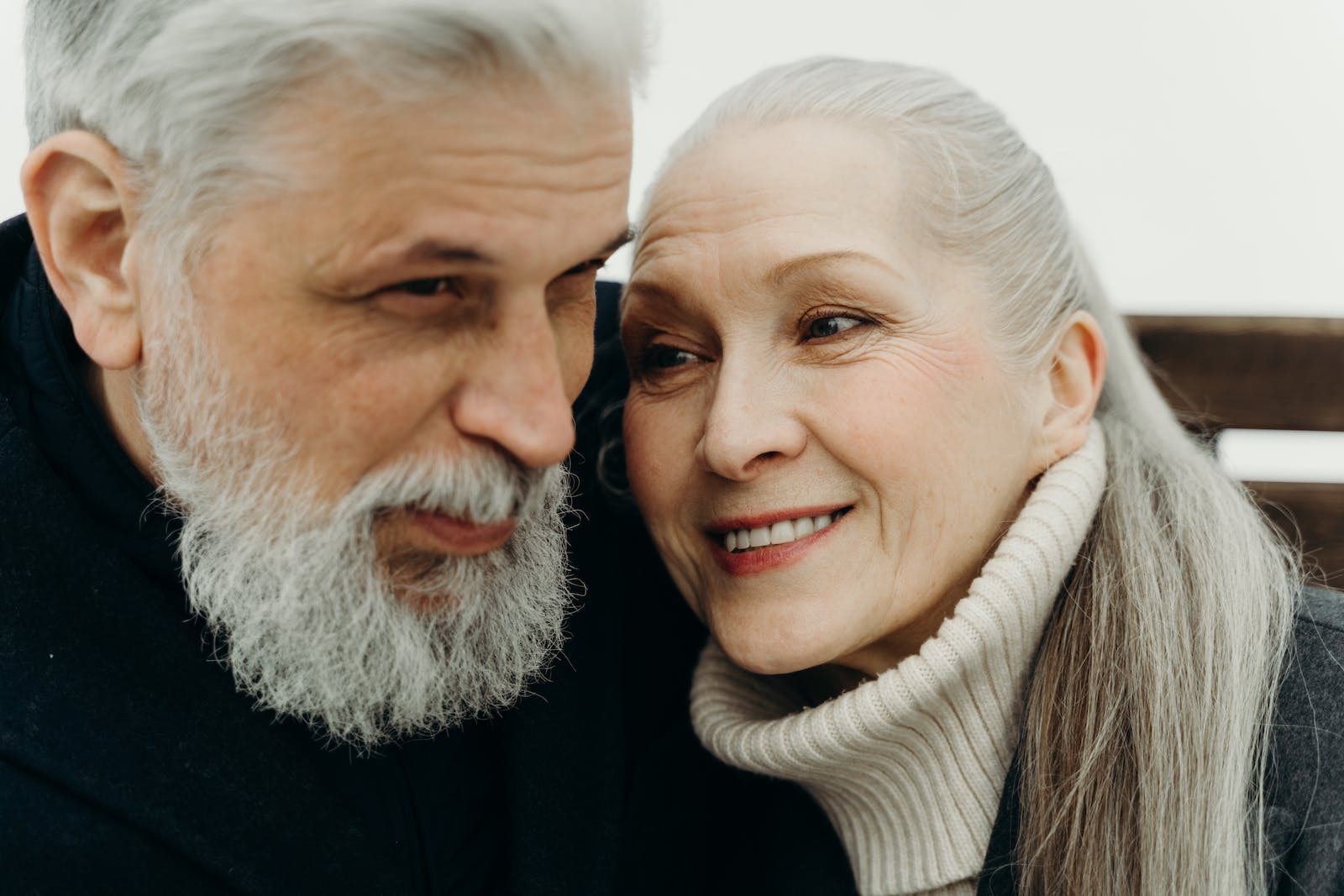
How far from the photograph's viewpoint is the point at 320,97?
1.47m

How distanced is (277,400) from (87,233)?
0.36 metres

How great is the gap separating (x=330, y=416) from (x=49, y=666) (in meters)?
0.52

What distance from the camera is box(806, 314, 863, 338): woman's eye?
190 cm

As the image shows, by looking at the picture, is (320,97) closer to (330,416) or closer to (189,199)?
Answer: (189,199)

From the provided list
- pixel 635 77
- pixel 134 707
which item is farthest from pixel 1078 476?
pixel 134 707

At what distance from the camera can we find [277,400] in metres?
1.60

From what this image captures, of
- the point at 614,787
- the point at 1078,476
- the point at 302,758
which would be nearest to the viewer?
the point at 302,758

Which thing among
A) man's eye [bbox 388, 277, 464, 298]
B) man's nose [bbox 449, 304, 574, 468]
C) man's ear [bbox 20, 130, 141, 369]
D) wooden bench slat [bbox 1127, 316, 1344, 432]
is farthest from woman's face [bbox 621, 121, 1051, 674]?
wooden bench slat [bbox 1127, 316, 1344, 432]

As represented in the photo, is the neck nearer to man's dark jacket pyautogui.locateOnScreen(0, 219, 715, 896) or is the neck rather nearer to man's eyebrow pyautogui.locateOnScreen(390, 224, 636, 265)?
man's dark jacket pyautogui.locateOnScreen(0, 219, 715, 896)

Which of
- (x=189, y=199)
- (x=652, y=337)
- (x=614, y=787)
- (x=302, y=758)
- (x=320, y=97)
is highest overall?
(x=320, y=97)

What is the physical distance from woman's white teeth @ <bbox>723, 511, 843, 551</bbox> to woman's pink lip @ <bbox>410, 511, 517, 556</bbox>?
0.40 m

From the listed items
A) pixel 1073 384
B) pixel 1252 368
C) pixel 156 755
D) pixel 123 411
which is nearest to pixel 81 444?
pixel 123 411

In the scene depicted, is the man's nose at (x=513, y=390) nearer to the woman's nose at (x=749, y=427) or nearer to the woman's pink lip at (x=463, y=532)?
the woman's pink lip at (x=463, y=532)

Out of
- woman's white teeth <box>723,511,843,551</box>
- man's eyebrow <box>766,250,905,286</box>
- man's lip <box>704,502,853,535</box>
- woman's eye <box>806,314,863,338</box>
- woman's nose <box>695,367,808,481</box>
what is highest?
man's eyebrow <box>766,250,905,286</box>
